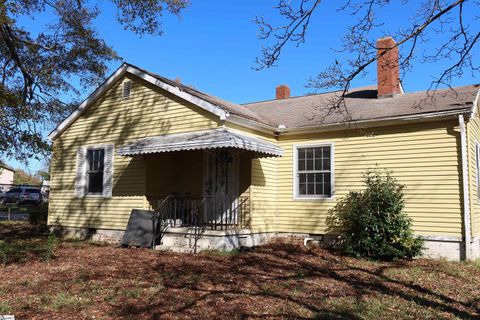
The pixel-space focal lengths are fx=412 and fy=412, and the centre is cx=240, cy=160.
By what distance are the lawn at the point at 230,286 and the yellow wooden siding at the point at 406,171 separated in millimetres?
1353

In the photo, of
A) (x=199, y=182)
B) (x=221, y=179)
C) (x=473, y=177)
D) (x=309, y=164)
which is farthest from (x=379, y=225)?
(x=199, y=182)

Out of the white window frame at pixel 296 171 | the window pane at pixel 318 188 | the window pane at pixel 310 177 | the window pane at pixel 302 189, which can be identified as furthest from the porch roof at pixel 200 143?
the window pane at pixel 318 188

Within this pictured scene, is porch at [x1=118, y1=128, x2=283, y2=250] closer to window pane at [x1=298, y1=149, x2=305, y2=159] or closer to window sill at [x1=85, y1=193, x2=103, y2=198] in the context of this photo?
window pane at [x1=298, y1=149, x2=305, y2=159]

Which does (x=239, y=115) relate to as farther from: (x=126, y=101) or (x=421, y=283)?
(x=421, y=283)

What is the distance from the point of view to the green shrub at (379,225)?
32.8ft

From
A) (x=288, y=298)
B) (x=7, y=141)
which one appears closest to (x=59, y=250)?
(x=7, y=141)

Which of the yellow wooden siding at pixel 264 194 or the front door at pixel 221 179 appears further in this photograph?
the front door at pixel 221 179

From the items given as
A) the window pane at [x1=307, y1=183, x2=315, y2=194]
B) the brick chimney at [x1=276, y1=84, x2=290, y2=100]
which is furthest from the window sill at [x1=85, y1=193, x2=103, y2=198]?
the brick chimney at [x1=276, y1=84, x2=290, y2=100]

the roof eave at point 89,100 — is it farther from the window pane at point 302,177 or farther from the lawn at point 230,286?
the window pane at point 302,177

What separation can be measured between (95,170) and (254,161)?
5.85m

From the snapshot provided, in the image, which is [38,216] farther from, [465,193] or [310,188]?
[465,193]

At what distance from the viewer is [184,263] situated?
9.02m

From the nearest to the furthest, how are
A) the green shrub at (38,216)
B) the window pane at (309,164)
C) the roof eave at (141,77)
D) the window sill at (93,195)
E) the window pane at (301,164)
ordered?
the roof eave at (141,77), the window pane at (309,164), the window pane at (301,164), the window sill at (93,195), the green shrub at (38,216)

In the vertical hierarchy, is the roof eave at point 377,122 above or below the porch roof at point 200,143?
above
